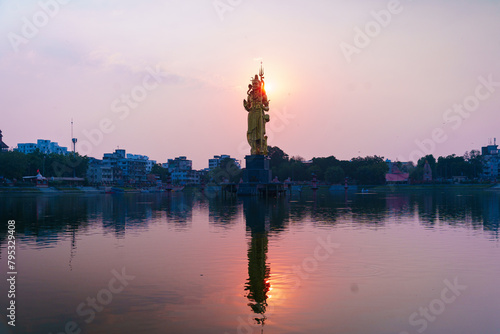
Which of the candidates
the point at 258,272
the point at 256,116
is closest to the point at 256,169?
the point at 256,116

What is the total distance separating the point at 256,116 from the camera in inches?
3314

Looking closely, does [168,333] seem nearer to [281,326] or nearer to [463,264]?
[281,326]

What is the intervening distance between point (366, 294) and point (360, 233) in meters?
14.1

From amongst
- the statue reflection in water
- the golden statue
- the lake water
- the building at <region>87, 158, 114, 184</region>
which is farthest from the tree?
the lake water

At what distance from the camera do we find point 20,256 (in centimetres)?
1992

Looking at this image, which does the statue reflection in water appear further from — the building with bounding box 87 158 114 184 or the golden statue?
Result: the building with bounding box 87 158 114 184

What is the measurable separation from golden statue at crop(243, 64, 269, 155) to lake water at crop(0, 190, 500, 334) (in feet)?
185

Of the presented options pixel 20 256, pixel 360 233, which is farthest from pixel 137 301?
pixel 360 233

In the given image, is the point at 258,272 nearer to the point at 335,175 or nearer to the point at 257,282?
the point at 257,282

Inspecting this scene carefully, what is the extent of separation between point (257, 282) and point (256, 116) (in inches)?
2769

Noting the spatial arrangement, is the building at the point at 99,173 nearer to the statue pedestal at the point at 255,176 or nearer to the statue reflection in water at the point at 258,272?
the statue pedestal at the point at 255,176

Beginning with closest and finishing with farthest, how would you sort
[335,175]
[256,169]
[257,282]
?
1. [257,282]
2. [256,169]
3. [335,175]

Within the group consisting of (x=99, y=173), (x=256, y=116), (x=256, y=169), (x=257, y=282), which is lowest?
(x=257, y=282)

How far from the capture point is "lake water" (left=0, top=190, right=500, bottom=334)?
11.2 metres
